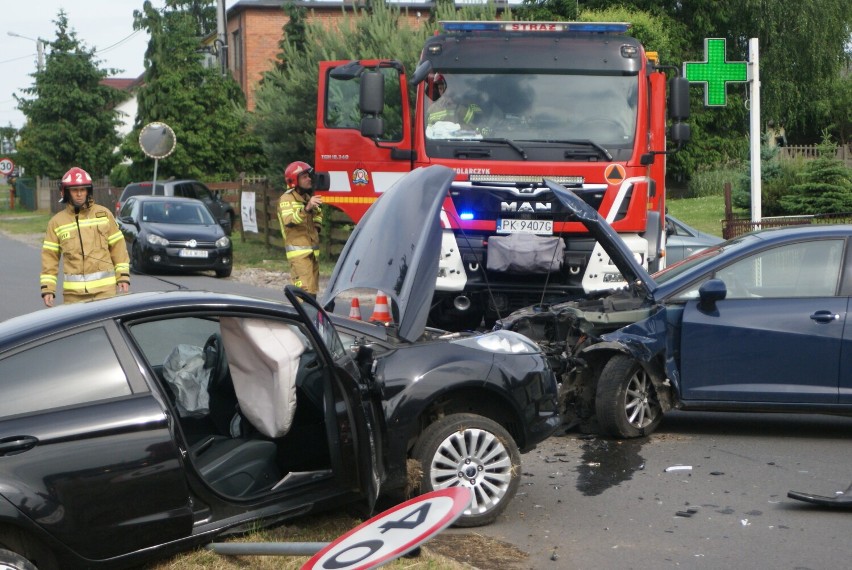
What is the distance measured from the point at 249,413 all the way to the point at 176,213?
17.2 meters

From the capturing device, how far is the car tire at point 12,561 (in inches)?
171

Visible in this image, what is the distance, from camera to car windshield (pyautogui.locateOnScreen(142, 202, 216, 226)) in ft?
72.3

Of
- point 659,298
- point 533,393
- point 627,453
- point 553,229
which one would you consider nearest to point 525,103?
→ point 553,229

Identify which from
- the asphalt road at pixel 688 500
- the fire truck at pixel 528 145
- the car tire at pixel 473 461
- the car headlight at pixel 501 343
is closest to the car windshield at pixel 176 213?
the fire truck at pixel 528 145

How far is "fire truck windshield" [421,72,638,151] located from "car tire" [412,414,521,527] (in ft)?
17.5

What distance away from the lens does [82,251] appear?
861 cm

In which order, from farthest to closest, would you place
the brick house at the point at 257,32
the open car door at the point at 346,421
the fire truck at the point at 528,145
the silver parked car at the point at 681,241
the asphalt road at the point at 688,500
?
1. the brick house at the point at 257,32
2. the silver parked car at the point at 681,241
3. the fire truck at the point at 528,145
4. the asphalt road at the point at 688,500
5. the open car door at the point at 346,421

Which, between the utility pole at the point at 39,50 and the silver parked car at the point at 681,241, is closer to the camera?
the silver parked car at the point at 681,241

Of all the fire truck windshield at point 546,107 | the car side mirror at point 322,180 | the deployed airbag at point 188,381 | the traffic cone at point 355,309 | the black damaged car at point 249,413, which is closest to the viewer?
the black damaged car at point 249,413

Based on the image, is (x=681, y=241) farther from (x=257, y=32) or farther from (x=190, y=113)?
(x=257, y=32)

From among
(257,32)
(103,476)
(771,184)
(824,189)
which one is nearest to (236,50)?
(257,32)

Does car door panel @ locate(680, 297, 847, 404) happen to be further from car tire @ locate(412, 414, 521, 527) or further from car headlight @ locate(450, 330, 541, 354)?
car tire @ locate(412, 414, 521, 527)

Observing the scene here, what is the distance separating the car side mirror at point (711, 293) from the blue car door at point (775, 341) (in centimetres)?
2

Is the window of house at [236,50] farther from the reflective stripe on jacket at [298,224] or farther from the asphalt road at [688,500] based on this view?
the asphalt road at [688,500]
